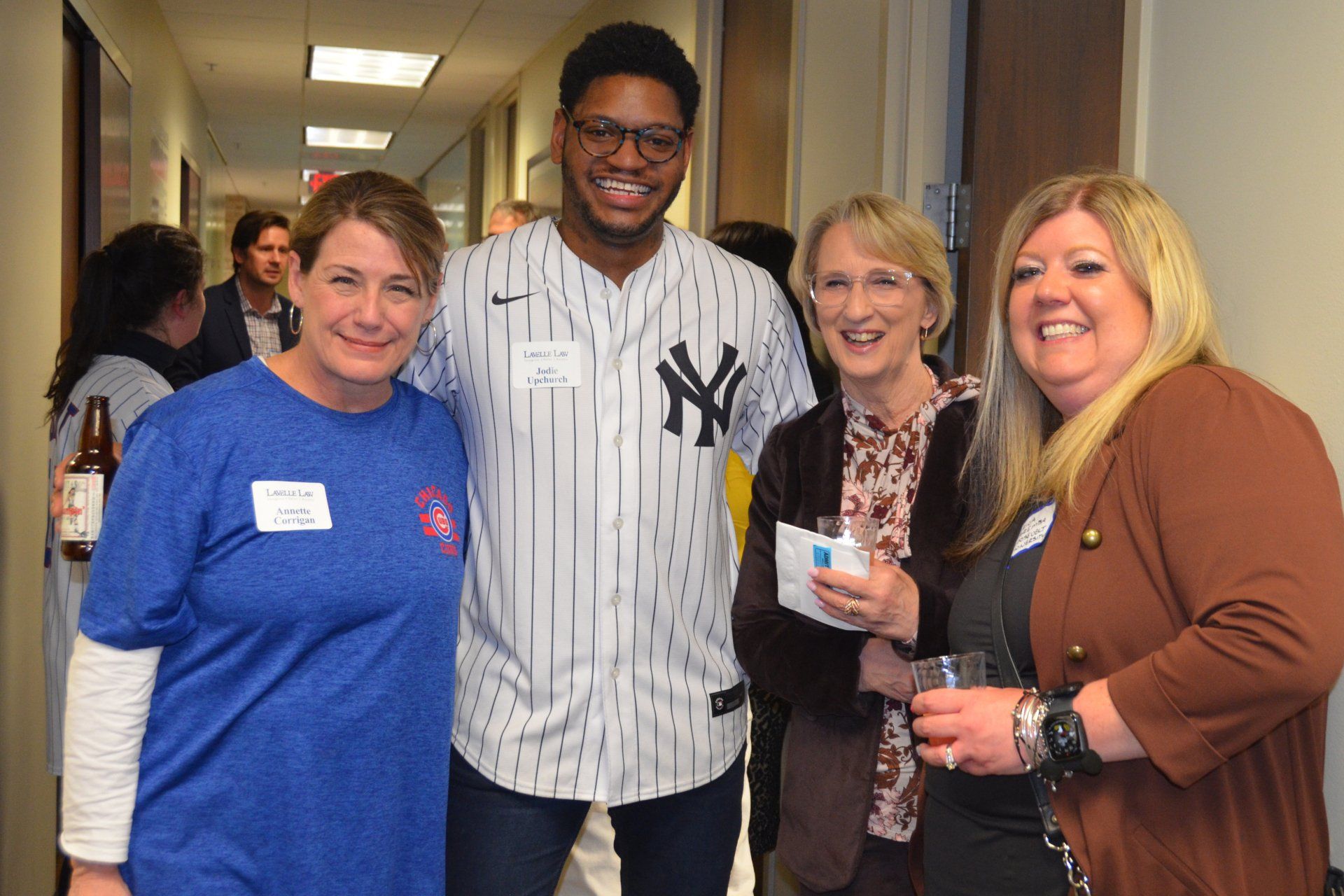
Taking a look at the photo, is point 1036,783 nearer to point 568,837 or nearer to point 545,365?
point 568,837

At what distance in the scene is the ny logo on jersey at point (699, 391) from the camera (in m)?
1.93

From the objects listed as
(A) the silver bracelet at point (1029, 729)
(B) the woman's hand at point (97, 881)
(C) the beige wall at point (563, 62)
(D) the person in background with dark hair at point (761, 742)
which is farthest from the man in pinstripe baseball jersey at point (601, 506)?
(C) the beige wall at point (563, 62)

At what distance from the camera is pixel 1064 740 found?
1.33 meters

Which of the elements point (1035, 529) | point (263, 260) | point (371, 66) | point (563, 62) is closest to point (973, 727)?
point (1035, 529)

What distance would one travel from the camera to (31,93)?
11.7ft

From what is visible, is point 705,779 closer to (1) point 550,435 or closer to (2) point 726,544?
(2) point 726,544

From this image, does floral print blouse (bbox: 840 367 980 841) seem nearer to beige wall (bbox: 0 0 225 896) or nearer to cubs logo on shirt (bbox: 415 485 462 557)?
cubs logo on shirt (bbox: 415 485 462 557)

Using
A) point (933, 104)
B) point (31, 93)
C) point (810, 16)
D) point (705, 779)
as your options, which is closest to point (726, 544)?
point (705, 779)

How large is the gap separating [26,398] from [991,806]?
341cm

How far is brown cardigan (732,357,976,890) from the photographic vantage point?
188 centimetres

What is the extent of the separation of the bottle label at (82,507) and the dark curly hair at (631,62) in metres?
1.59

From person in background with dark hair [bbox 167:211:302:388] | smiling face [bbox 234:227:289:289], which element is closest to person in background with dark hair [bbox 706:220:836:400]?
person in background with dark hair [bbox 167:211:302:388]

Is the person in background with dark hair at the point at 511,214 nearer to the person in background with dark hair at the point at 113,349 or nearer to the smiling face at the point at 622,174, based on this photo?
the person in background with dark hair at the point at 113,349

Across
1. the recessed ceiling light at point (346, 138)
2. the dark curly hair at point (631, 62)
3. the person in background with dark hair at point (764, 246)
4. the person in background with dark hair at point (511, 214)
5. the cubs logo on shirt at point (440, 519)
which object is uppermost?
the recessed ceiling light at point (346, 138)
